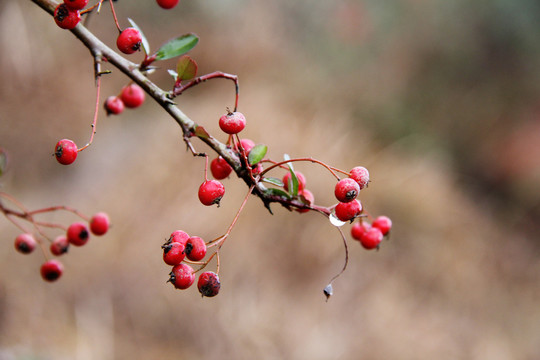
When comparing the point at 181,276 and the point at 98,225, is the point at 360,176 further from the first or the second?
the point at 98,225

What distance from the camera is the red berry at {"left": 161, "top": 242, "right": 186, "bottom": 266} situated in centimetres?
62

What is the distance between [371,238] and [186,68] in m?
0.45

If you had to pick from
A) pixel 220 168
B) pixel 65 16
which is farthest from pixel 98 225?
pixel 65 16

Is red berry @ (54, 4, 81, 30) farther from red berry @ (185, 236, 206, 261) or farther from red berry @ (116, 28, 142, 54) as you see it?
red berry @ (185, 236, 206, 261)

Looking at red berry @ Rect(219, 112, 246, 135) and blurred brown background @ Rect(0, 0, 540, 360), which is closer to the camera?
red berry @ Rect(219, 112, 246, 135)

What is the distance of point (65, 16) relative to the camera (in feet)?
1.95

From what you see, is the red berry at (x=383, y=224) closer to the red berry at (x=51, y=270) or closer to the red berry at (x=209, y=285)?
the red berry at (x=209, y=285)

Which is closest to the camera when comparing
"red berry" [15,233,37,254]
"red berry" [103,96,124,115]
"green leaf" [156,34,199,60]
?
"green leaf" [156,34,199,60]

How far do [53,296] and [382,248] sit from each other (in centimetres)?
220

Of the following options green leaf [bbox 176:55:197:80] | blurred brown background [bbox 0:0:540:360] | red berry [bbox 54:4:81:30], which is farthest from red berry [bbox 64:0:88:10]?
blurred brown background [bbox 0:0:540:360]

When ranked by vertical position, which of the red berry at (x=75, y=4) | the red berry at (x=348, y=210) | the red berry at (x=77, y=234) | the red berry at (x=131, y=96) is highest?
the red berry at (x=75, y=4)

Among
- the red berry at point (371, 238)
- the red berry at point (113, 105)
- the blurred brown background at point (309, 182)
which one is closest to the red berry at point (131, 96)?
the red berry at point (113, 105)

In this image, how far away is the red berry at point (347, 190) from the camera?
61cm

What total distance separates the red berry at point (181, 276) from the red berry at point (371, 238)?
0.34m
